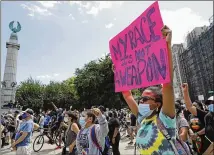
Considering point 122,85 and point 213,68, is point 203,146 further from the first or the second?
point 213,68

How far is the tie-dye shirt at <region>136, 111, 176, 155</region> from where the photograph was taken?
1865 mm

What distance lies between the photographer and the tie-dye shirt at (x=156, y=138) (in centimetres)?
187

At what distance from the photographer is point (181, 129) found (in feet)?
14.2

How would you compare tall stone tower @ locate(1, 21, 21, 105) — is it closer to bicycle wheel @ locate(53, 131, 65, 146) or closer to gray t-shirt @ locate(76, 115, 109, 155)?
bicycle wheel @ locate(53, 131, 65, 146)

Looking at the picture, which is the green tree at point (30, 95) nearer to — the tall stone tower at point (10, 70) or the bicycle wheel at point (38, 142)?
the tall stone tower at point (10, 70)

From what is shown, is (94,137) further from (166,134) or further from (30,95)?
(30,95)

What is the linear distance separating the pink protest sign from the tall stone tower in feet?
130

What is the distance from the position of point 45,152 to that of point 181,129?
294 inches

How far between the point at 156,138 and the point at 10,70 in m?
45.2

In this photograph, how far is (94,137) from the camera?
3789 millimetres

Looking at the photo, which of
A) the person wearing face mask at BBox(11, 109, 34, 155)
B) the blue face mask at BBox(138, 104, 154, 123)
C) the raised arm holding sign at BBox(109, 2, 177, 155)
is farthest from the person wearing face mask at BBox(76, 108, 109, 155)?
the person wearing face mask at BBox(11, 109, 34, 155)

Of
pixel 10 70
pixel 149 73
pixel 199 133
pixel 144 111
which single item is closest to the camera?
pixel 144 111

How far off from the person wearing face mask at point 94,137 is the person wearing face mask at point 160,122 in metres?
1.67

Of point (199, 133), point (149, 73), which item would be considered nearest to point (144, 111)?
point (149, 73)
